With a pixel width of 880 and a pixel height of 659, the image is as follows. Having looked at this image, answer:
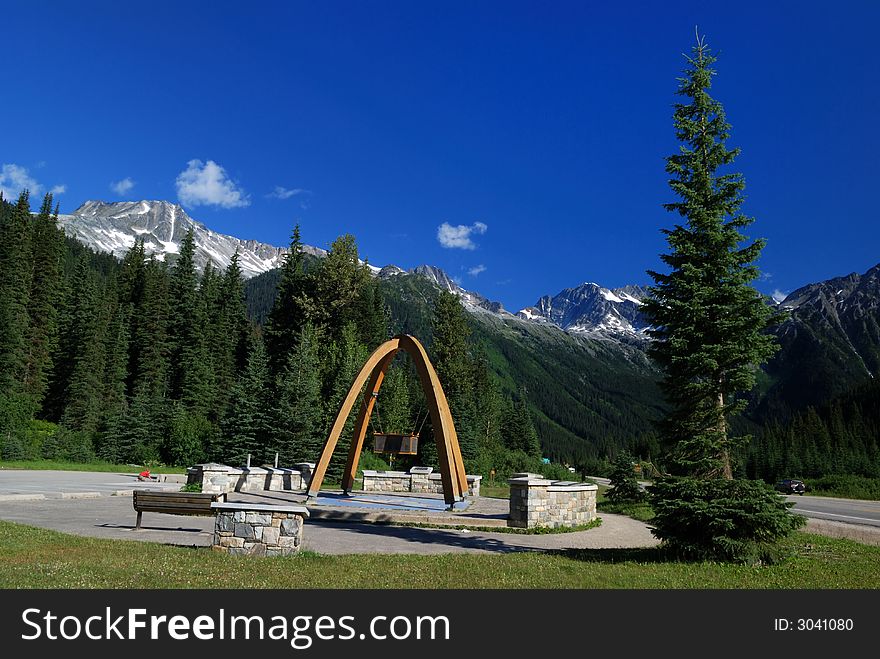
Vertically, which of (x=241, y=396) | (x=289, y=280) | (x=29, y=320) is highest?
(x=289, y=280)

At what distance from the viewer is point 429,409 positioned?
17.6 metres

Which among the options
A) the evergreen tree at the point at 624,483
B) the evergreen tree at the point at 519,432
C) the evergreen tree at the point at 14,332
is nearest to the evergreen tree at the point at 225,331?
the evergreen tree at the point at 14,332

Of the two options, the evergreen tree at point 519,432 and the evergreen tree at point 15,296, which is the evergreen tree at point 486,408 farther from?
the evergreen tree at point 15,296

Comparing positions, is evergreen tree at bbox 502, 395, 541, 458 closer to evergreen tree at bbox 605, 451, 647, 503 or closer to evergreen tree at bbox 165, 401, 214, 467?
evergreen tree at bbox 165, 401, 214, 467

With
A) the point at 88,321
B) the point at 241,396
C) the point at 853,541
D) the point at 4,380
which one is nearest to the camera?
the point at 853,541

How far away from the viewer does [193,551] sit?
9.20 meters

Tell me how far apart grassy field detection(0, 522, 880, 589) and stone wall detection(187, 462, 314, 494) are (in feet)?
35.0

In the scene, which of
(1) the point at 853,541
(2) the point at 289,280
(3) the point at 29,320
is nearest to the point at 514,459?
(2) the point at 289,280

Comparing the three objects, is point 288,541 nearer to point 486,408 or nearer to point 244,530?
point 244,530

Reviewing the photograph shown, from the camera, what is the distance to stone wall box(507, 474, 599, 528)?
15.0 meters

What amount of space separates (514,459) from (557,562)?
115 ft

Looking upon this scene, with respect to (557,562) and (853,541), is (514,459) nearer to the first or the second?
(853,541)

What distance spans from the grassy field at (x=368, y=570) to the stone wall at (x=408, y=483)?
14731 mm

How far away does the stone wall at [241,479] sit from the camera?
21.0 meters
